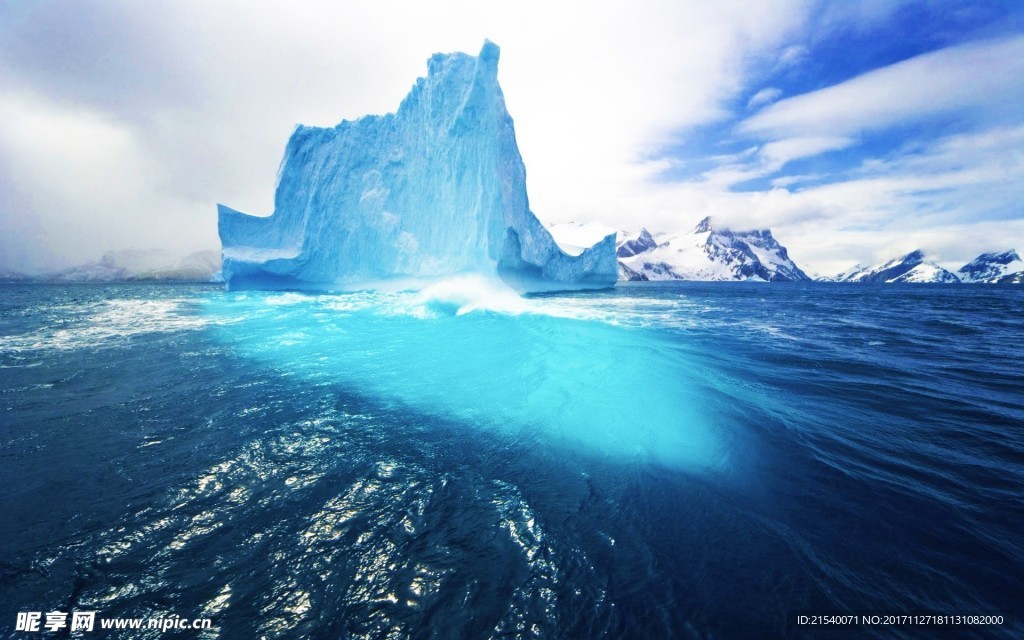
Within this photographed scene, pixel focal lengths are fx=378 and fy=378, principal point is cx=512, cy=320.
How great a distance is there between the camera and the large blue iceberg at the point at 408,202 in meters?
22.0

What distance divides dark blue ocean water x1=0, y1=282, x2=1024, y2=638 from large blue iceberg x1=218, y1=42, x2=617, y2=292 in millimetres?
17051

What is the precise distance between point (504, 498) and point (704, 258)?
19381 cm

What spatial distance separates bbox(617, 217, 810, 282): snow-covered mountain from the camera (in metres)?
163

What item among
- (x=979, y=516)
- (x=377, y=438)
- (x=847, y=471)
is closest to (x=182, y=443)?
(x=377, y=438)

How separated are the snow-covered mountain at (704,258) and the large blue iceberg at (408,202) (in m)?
134

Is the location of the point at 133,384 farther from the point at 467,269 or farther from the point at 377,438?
the point at 467,269

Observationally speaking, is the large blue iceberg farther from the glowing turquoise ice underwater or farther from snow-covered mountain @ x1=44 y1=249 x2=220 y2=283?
snow-covered mountain @ x1=44 y1=249 x2=220 y2=283

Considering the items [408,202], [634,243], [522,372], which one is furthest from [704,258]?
[522,372]

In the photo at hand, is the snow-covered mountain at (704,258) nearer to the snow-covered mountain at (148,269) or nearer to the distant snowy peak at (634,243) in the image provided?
the distant snowy peak at (634,243)

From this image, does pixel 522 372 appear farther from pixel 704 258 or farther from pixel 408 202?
pixel 704 258

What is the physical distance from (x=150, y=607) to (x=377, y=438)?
2.29 m

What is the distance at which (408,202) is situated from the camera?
2531 cm

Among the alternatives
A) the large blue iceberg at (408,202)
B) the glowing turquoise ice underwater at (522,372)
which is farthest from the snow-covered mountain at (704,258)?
the glowing turquoise ice underwater at (522,372)

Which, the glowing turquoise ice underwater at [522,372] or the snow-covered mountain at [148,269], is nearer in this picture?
the glowing turquoise ice underwater at [522,372]
